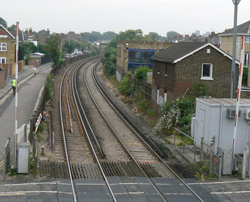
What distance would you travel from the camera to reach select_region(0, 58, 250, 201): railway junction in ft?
40.6

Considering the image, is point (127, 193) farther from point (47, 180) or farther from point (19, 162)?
point (19, 162)

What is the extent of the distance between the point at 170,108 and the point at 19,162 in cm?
1123

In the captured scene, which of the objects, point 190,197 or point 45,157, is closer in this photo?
point 190,197

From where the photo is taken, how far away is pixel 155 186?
13.4m

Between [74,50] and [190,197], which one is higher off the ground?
[74,50]

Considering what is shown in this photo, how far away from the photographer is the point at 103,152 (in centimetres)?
1777

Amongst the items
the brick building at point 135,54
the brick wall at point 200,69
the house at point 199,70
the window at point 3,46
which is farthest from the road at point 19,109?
the window at point 3,46

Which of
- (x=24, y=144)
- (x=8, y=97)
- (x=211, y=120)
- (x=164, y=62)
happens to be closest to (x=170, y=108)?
(x=164, y=62)

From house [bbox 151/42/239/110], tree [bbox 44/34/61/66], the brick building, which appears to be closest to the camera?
house [bbox 151/42/239/110]

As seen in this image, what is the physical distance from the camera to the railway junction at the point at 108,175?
12.4 meters

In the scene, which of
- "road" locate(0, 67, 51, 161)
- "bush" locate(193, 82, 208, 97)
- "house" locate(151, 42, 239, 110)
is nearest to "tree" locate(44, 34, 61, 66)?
"road" locate(0, 67, 51, 161)

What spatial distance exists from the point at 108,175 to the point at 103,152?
321 centimetres

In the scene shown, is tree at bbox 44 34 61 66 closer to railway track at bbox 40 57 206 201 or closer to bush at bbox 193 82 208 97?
railway track at bbox 40 57 206 201

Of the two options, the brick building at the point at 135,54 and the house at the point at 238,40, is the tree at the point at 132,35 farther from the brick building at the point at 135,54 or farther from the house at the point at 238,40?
the house at the point at 238,40
